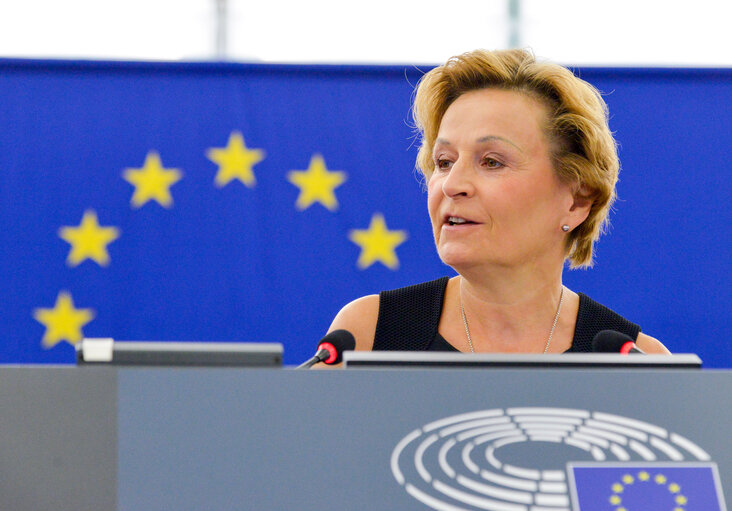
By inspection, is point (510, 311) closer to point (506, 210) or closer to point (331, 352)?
point (506, 210)

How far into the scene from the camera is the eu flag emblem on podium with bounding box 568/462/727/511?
84cm

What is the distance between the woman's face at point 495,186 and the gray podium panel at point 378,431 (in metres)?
0.74

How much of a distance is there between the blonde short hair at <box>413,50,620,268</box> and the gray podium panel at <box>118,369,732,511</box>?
906mm

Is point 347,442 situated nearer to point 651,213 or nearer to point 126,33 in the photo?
point 651,213

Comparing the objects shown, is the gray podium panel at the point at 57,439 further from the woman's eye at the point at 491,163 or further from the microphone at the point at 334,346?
the woman's eye at the point at 491,163

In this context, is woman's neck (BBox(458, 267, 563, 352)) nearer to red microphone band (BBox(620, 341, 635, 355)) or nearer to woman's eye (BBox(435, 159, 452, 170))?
woman's eye (BBox(435, 159, 452, 170))

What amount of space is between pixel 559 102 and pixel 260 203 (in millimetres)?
930

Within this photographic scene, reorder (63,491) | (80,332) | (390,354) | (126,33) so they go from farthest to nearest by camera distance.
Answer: (126,33), (80,332), (390,354), (63,491)

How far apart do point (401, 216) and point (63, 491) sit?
1644 mm

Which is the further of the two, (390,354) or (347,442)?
(390,354)

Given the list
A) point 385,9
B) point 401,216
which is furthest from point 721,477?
point 385,9

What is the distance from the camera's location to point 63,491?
84 cm

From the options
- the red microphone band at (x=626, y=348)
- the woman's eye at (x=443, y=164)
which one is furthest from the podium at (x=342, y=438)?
the woman's eye at (x=443, y=164)

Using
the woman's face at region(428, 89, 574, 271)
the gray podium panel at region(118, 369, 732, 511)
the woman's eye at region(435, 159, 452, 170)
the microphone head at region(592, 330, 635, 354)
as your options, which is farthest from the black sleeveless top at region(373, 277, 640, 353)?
the gray podium panel at region(118, 369, 732, 511)
